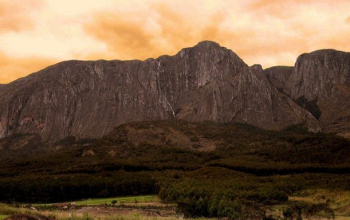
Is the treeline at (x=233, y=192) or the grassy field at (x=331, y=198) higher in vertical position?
the treeline at (x=233, y=192)

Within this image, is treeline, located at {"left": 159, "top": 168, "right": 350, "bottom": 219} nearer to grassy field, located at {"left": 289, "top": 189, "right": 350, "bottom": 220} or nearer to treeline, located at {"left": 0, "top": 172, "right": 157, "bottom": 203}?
grassy field, located at {"left": 289, "top": 189, "right": 350, "bottom": 220}

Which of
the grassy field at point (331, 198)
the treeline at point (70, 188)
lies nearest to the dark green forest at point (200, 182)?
the treeline at point (70, 188)

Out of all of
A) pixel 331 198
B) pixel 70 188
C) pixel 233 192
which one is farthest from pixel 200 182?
pixel 70 188

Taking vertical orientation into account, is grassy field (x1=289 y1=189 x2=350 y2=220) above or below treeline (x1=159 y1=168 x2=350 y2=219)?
below

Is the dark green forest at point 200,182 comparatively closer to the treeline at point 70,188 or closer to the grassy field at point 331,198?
the treeline at point 70,188

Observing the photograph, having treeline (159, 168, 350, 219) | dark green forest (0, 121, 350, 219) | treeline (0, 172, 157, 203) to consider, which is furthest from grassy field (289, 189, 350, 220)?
treeline (0, 172, 157, 203)

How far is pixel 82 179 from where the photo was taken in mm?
148000

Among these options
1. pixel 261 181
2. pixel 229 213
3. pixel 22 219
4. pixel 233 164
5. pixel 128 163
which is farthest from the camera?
pixel 128 163

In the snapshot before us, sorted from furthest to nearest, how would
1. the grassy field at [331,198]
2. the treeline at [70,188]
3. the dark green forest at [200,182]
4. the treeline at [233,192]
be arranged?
the treeline at [70,188], the dark green forest at [200,182], the grassy field at [331,198], the treeline at [233,192]

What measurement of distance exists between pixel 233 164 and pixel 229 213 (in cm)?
10451

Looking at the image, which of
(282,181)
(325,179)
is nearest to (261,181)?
(282,181)

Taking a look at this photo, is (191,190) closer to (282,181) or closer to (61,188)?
(282,181)

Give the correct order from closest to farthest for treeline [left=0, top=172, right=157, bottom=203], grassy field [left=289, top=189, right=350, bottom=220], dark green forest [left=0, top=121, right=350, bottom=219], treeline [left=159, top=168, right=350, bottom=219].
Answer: treeline [left=159, top=168, right=350, bottom=219]
grassy field [left=289, top=189, right=350, bottom=220]
dark green forest [left=0, top=121, right=350, bottom=219]
treeline [left=0, top=172, right=157, bottom=203]

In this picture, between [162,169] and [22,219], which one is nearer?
[22,219]
